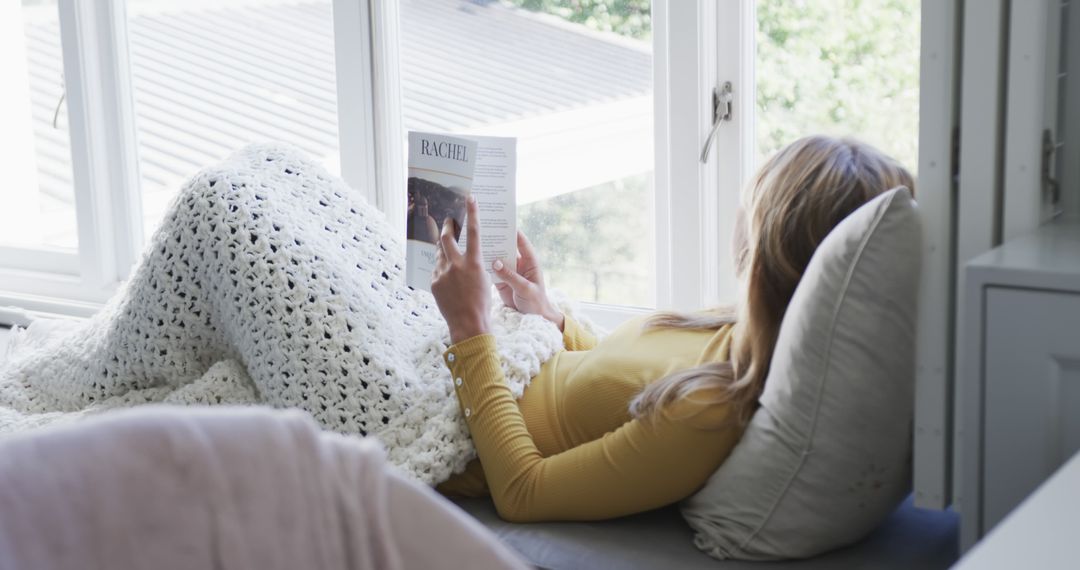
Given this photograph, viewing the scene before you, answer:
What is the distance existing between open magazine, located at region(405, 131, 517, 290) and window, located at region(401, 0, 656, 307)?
51 centimetres

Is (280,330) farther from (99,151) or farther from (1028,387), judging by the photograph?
(99,151)

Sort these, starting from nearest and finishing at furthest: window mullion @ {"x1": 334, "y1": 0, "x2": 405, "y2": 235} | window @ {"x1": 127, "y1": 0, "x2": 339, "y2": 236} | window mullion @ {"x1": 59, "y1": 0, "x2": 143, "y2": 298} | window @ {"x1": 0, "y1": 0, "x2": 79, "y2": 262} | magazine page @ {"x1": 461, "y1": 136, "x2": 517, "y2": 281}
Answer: magazine page @ {"x1": 461, "y1": 136, "x2": 517, "y2": 281} → window mullion @ {"x1": 334, "y1": 0, "x2": 405, "y2": 235} → window @ {"x1": 127, "y1": 0, "x2": 339, "y2": 236} → window mullion @ {"x1": 59, "y1": 0, "x2": 143, "y2": 298} → window @ {"x1": 0, "y1": 0, "x2": 79, "y2": 262}

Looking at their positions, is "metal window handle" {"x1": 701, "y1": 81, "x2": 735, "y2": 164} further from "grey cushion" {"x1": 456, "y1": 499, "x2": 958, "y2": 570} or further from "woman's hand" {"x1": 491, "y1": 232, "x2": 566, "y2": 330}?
"grey cushion" {"x1": 456, "y1": 499, "x2": 958, "y2": 570}

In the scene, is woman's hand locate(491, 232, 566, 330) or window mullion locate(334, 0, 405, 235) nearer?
woman's hand locate(491, 232, 566, 330)

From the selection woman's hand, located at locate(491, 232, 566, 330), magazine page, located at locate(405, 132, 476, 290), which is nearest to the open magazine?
magazine page, located at locate(405, 132, 476, 290)

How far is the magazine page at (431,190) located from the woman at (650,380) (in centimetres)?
6

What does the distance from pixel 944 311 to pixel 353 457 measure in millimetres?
886

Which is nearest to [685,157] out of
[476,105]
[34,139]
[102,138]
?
[476,105]

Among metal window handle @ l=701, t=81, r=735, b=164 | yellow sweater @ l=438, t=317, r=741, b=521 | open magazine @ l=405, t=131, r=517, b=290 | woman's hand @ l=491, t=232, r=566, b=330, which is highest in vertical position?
metal window handle @ l=701, t=81, r=735, b=164

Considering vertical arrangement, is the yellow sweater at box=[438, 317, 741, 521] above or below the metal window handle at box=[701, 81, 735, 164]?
below

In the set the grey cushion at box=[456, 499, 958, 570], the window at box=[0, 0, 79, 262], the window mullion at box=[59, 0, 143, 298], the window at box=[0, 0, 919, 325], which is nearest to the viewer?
the grey cushion at box=[456, 499, 958, 570]

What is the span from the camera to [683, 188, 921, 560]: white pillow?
1338 millimetres

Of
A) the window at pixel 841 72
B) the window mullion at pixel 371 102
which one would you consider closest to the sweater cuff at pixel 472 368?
the window at pixel 841 72

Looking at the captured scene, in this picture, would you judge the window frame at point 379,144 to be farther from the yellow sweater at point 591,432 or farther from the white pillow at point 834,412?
the white pillow at point 834,412
